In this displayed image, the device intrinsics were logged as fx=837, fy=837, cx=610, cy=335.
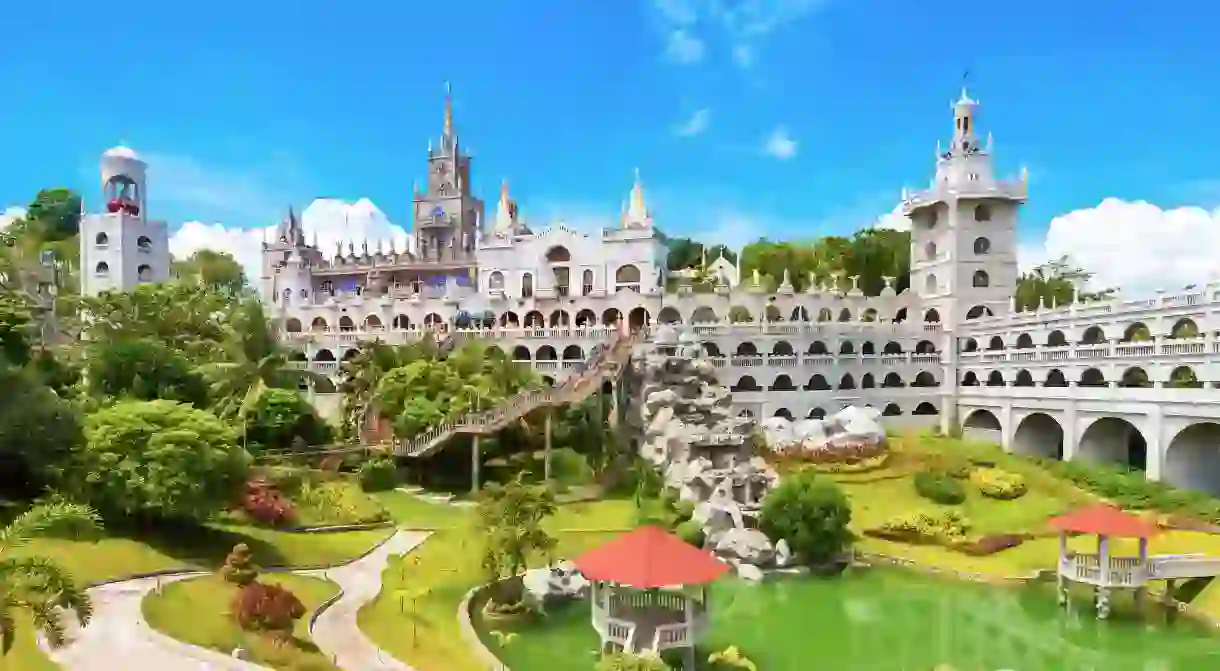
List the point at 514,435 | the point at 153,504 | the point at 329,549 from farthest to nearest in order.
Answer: the point at 514,435
the point at 329,549
the point at 153,504

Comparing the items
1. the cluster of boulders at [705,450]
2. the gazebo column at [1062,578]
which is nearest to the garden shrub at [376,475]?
the cluster of boulders at [705,450]

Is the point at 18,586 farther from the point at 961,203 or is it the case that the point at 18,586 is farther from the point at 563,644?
the point at 961,203

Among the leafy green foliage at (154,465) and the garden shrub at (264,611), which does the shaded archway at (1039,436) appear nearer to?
the leafy green foliage at (154,465)

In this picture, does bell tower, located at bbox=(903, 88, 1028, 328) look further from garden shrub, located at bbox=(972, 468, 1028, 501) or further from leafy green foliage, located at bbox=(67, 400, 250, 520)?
leafy green foliage, located at bbox=(67, 400, 250, 520)

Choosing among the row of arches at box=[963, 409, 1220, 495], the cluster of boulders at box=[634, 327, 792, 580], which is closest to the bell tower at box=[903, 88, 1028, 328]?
the row of arches at box=[963, 409, 1220, 495]

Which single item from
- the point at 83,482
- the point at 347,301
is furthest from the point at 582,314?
the point at 83,482

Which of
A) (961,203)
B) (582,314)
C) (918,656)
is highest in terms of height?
(961,203)

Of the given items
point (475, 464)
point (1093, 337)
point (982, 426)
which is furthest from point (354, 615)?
point (982, 426)
